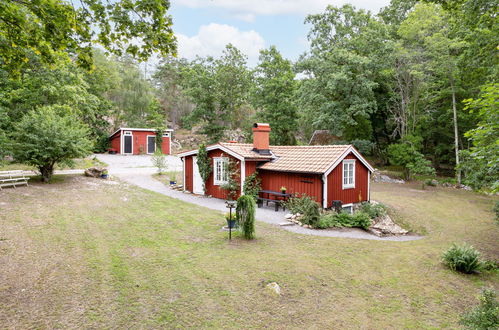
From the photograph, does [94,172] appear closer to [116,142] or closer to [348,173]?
[348,173]

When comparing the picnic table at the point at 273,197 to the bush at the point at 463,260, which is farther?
the picnic table at the point at 273,197

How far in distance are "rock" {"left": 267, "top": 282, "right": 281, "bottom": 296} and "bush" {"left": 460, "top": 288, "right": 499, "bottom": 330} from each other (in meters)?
3.15

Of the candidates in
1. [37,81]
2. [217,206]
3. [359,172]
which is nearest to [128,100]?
[37,81]

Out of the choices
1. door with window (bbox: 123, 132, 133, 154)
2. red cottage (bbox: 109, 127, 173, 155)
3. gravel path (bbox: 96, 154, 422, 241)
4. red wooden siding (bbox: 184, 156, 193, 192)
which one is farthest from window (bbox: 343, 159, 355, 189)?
door with window (bbox: 123, 132, 133, 154)

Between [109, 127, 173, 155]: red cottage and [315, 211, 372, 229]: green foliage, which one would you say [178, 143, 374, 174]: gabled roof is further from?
[109, 127, 173, 155]: red cottage

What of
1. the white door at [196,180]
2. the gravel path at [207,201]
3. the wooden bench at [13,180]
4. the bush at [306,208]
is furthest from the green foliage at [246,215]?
the wooden bench at [13,180]

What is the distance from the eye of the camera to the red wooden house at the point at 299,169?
43.0 feet

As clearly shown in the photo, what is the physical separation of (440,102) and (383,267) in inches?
1077

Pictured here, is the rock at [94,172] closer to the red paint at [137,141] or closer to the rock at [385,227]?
the rock at [385,227]

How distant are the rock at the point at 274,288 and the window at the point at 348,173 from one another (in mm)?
8915

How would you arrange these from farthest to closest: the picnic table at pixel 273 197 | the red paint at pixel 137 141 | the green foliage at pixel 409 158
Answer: the red paint at pixel 137 141, the green foliage at pixel 409 158, the picnic table at pixel 273 197

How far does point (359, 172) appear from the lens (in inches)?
582

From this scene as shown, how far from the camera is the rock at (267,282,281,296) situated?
5813 millimetres

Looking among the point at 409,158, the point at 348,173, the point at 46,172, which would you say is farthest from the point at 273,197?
the point at 409,158
